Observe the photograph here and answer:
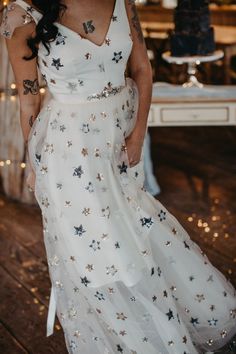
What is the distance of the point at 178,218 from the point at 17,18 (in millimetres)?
2048

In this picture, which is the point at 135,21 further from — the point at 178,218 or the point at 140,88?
the point at 178,218

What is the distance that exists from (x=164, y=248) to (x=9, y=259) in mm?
1386

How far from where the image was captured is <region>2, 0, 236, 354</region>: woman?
1913mm

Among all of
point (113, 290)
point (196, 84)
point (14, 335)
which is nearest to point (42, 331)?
point (14, 335)

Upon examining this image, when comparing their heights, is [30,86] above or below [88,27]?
below

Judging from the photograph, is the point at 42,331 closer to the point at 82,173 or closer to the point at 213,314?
the point at 213,314

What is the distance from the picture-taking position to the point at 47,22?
6.11ft

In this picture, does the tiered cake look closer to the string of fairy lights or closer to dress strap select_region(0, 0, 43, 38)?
the string of fairy lights

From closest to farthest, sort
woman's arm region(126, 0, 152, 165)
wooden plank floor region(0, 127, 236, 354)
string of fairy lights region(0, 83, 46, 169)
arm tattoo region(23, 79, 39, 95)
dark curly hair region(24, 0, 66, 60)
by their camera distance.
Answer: dark curly hair region(24, 0, 66, 60), arm tattoo region(23, 79, 39, 95), woman's arm region(126, 0, 152, 165), wooden plank floor region(0, 127, 236, 354), string of fairy lights region(0, 83, 46, 169)

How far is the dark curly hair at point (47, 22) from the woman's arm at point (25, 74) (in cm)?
4

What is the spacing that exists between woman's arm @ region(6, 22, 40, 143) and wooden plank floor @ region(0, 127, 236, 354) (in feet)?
3.33

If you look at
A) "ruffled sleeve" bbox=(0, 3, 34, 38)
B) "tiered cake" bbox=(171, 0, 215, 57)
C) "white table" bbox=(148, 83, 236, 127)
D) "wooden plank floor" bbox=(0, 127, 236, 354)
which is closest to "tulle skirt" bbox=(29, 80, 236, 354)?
"ruffled sleeve" bbox=(0, 3, 34, 38)

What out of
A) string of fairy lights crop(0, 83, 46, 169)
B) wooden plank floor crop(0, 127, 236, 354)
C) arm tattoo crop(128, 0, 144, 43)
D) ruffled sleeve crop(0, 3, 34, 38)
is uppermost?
ruffled sleeve crop(0, 3, 34, 38)

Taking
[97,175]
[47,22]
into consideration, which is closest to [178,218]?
[97,175]
